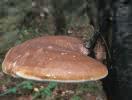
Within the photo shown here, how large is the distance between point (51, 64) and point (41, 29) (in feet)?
17.3

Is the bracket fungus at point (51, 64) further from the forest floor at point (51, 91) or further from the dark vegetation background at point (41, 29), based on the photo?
the forest floor at point (51, 91)

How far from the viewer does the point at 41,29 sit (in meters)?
6.50

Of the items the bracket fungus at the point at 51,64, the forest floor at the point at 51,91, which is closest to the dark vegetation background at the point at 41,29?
the forest floor at the point at 51,91

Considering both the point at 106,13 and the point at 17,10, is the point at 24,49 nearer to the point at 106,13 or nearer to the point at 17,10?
the point at 106,13

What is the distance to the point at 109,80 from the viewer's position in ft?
5.03

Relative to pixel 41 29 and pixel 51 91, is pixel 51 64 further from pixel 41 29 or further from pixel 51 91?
pixel 41 29

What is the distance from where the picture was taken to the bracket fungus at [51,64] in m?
1.23

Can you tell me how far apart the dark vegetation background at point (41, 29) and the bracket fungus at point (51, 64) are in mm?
1919

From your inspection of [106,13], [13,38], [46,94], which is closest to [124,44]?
[106,13]

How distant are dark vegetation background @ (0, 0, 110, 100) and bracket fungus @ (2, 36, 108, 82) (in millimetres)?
1919

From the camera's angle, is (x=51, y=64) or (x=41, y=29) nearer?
(x=51, y=64)

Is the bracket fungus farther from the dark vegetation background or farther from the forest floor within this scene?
the forest floor

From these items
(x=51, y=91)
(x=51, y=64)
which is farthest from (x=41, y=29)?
(x=51, y=64)

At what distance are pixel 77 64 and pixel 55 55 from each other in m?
0.09
